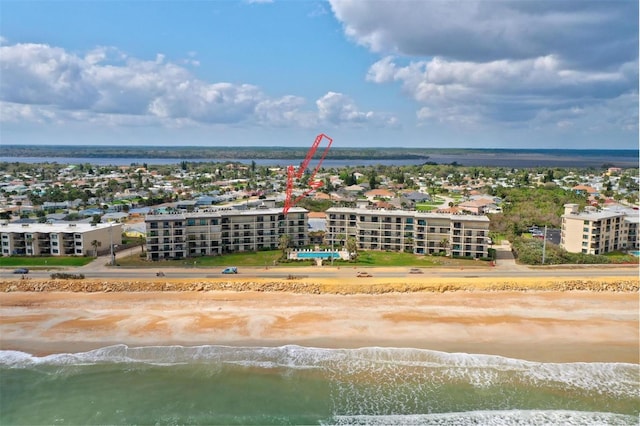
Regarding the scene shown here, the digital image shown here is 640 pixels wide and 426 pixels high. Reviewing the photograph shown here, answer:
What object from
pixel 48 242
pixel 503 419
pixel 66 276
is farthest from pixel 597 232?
pixel 48 242

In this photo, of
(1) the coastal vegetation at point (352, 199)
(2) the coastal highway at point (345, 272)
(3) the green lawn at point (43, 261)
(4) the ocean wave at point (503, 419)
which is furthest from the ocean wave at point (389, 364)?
(1) the coastal vegetation at point (352, 199)

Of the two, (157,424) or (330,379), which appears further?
(330,379)

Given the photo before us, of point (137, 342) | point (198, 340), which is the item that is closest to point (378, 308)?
point (198, 340)

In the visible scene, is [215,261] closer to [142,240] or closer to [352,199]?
[142,240]

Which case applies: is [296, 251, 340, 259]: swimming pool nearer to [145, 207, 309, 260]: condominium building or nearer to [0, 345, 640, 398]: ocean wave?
[145, 207, 309, 260]: condominium building

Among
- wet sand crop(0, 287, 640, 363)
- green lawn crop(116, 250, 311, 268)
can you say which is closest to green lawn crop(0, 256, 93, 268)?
green lawn crop(116, 250, 311, 268)

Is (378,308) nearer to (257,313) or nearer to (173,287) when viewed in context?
(257,313)

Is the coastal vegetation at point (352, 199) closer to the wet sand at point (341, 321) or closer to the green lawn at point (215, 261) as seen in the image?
the green lawn at point (215, 261)
